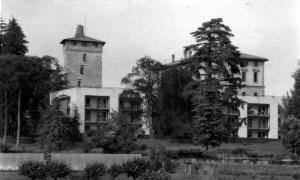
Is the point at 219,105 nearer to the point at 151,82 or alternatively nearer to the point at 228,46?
the point at 228,46

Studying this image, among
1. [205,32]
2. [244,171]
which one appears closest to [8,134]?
[205,32]

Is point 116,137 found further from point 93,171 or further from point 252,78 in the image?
point 252,78

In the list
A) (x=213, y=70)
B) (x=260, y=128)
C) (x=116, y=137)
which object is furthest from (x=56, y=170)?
(x=260, y=128)

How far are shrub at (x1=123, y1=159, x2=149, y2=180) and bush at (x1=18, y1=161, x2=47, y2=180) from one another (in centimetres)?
444

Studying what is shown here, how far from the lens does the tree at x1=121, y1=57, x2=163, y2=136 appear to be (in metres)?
72.2

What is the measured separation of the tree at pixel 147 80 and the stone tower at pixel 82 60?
2221 centimetres

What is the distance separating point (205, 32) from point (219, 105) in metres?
8.47

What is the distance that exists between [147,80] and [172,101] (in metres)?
3.78

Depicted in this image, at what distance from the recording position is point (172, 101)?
2805 inches

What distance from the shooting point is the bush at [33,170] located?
3441 centimetres

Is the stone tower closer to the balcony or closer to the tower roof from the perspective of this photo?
the tower roof

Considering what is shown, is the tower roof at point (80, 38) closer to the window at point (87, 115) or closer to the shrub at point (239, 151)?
the window at point (87, 115)

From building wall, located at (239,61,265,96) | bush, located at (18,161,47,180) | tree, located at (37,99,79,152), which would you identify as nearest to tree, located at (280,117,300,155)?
tree, located at (37,99,79,152)

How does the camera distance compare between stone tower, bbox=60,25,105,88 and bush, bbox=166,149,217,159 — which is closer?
bush, bbox=166,149,217,159
